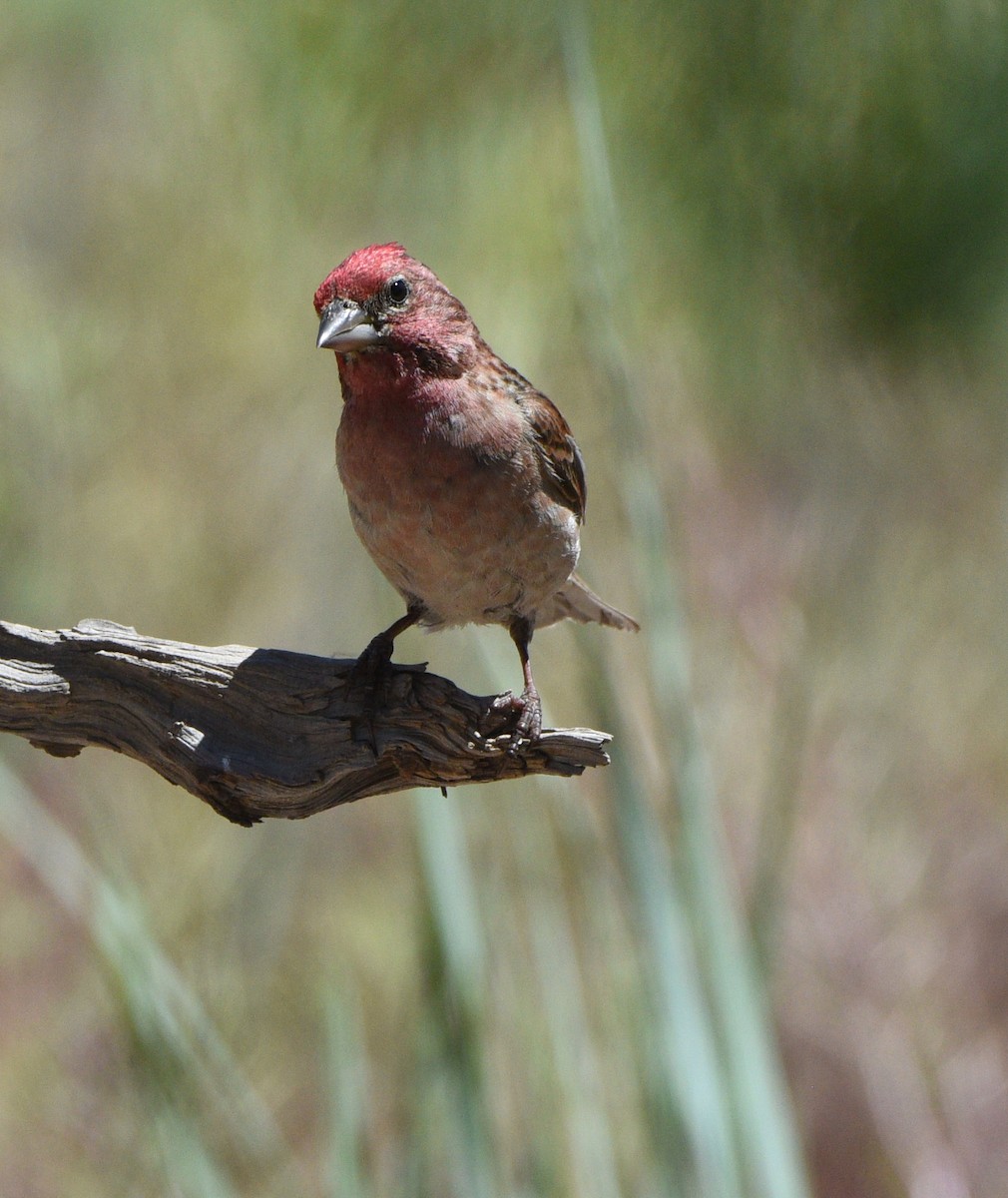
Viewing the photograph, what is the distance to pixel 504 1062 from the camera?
4.10 m

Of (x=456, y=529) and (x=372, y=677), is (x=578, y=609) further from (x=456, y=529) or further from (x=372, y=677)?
(x=372, y=677)

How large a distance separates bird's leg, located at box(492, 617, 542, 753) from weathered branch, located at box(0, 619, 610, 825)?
7 cm

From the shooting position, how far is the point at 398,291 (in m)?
2.92

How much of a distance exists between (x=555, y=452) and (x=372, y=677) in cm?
81

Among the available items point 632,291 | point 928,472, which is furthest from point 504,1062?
point 928,472

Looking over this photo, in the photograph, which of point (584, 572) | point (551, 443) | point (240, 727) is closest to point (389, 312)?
point (551, 443)

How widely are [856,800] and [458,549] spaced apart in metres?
3.61

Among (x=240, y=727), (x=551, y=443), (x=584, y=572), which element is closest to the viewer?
(x=240, y=727)

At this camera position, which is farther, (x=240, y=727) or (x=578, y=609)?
(x=578, y=609)

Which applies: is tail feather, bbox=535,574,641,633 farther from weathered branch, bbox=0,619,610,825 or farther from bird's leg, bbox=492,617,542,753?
weathered branch, bbox=0,619,610,825

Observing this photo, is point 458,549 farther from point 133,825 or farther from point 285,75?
point 133,825

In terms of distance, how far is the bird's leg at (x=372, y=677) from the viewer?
94.4 inches

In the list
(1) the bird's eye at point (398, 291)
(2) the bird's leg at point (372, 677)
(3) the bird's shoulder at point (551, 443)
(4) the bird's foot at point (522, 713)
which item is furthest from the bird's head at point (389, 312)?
(4) the bird's foot at point (522, 713)

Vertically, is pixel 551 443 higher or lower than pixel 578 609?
higher
